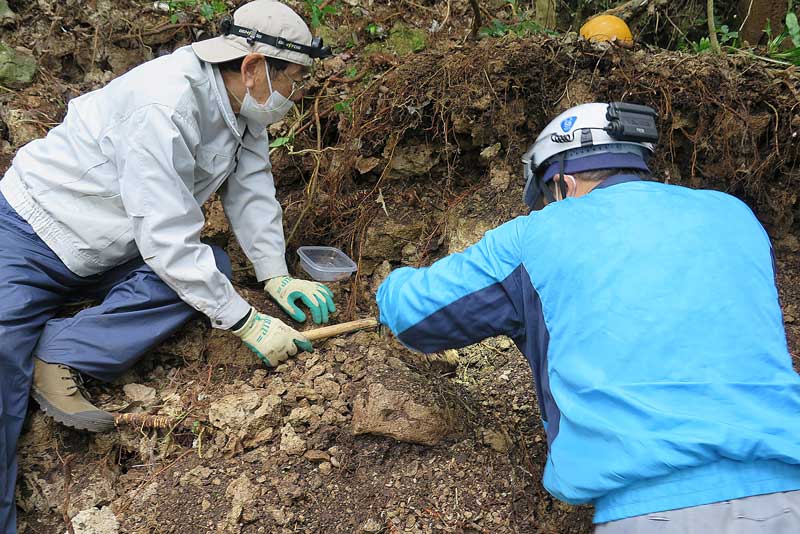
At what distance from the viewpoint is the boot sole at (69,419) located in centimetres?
223

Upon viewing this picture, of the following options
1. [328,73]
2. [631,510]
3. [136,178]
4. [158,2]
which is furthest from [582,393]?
[158,2]

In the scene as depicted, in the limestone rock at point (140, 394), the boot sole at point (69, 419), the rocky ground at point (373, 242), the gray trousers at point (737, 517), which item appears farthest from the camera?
the limestone rock at point (140, 394)

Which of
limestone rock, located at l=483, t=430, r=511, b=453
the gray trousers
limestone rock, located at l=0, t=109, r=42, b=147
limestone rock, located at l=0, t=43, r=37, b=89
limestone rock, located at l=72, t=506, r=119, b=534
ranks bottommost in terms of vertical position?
limestone rock, located at l=72, t=506, r=119, b=534

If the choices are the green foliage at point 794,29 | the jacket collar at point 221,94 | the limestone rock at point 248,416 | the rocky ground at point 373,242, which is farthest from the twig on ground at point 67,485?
the green foliage at point 794,29

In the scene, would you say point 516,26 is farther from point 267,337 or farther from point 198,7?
point 267,337

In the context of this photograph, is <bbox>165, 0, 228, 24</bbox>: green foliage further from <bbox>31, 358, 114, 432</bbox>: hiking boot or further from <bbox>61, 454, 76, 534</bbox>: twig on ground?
<bbox>61, 454, 76, 534</bbox>: twig on ground

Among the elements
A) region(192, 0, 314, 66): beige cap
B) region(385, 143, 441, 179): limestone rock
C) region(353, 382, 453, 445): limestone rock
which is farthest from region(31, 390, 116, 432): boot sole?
region(385, 143, 441, 179): limestone rock

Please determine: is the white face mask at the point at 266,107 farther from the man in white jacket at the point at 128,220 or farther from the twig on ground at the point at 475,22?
the twig on ground at the point at 475,22

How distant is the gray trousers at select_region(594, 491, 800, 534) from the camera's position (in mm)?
1319

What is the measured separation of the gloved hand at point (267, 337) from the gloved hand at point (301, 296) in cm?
27

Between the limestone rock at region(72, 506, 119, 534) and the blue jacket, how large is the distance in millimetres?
1560

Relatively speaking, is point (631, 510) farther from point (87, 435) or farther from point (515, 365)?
point (87, 435)

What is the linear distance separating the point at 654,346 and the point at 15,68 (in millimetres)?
4212

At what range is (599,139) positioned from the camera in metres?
1.91
